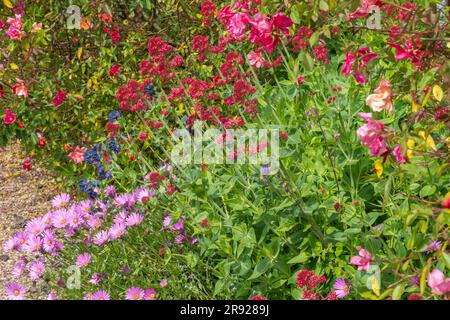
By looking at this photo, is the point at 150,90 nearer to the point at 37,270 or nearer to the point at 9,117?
the point at 9,117

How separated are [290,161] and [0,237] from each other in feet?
7.83

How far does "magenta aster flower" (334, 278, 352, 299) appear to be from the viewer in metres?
2.64

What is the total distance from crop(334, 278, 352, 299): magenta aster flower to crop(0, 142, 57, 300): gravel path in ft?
6.63

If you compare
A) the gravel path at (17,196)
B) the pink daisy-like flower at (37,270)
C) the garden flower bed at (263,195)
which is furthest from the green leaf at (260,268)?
the gravel path at (17,196)

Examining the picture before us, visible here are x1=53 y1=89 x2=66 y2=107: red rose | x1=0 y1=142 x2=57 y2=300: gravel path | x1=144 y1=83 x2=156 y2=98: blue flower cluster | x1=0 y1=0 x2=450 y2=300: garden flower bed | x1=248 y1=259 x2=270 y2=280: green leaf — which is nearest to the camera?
x1=0 y1=0 x2=450 y2=300: garden flower bed

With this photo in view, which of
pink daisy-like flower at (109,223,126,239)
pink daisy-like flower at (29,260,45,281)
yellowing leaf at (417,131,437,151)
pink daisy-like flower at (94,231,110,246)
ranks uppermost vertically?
yellowing leaf at (417,131,437,151)

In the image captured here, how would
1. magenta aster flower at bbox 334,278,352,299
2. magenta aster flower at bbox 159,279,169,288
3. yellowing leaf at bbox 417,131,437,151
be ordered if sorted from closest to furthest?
yellowing leaf at bbox 417,131,437,151 → magenta aster flower at bbox 334,278,352,299 → magenta aster flower at bbox 159,279,169,288

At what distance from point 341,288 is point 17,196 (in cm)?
331

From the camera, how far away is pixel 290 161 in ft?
10.5

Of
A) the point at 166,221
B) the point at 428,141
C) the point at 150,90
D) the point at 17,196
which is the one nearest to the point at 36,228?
the point at 166,221

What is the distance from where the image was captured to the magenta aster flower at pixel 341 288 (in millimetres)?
2641

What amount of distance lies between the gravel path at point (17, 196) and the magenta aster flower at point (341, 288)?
2021 millimetres

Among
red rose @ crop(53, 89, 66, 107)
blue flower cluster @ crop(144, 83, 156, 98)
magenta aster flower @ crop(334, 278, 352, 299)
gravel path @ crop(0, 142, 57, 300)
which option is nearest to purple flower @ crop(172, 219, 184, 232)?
magenta aster flower @ crop(334, 278, 352, 299)

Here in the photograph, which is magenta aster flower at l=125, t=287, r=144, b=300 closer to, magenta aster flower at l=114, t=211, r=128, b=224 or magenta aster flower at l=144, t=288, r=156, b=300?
magenta aster flower at l=144, t=288, r=156, b=300
